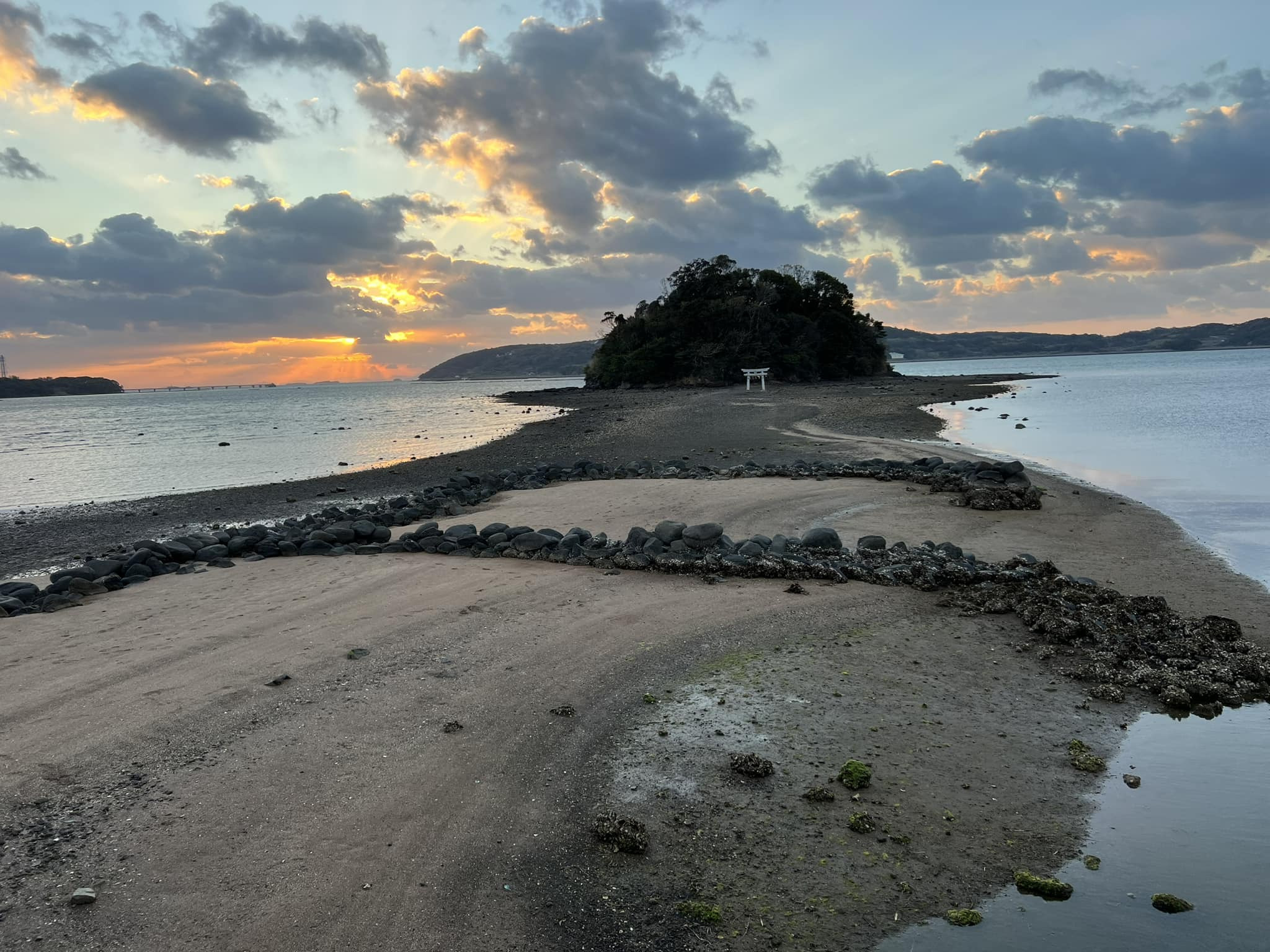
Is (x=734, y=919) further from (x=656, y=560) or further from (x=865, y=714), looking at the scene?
(x=656, y=560)

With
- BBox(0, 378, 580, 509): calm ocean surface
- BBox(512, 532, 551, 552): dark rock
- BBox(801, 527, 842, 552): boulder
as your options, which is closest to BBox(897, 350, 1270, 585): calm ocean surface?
BBox(801, 527, 842, 552): boulder

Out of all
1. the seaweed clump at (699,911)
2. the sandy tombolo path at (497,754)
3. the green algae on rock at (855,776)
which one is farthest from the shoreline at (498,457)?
the green algae on rock at (855,776)

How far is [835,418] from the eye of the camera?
114 feet

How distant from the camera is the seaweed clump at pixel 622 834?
4.06 m

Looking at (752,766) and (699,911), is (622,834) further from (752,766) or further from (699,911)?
(752,766)

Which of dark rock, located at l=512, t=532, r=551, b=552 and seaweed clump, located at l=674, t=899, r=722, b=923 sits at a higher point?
dark rock, located at l=512, t=532, r=551, b=552

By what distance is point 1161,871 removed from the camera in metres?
3.97

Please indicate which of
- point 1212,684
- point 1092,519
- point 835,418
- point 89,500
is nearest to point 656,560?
point 1212,684

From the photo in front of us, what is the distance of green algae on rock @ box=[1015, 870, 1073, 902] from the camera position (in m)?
3.79

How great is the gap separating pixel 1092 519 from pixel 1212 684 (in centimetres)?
793

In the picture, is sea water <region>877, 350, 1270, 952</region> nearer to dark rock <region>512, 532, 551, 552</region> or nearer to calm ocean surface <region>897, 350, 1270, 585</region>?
calm ocean surface <region>897, 350, 1270, 585</region>

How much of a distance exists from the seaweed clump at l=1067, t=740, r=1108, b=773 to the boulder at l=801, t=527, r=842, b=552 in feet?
15.6

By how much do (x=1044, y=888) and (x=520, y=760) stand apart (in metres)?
2.94

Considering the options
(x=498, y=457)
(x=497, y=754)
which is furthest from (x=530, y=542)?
(x=498, y=457)
